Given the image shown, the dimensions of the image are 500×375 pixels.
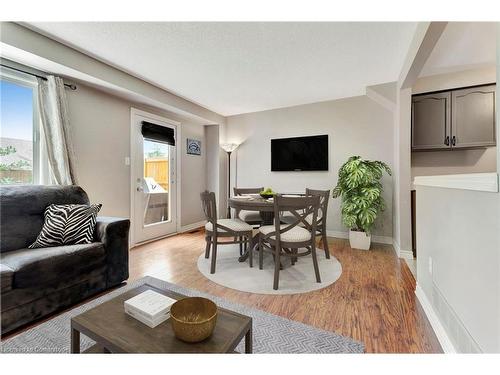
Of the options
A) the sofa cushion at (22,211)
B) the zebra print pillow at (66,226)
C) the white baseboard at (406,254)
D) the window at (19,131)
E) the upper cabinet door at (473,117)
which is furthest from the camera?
the white baseboard at (406,254)

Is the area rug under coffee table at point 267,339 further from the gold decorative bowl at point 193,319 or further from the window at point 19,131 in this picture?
the window at point 19,131

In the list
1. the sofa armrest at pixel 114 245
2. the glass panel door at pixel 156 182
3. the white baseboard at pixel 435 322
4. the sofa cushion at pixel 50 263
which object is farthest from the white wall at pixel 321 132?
the sofa cushion at pixel 50 263

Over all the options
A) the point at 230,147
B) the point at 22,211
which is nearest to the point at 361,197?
the point at 230,147

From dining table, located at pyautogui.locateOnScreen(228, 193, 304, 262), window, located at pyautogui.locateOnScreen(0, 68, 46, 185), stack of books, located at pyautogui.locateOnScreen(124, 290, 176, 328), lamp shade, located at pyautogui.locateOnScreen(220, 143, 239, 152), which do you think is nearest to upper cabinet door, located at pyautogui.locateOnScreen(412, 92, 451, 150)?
dining table, located at pyautogui.locateOnScreen(228, 193, 304, 262)

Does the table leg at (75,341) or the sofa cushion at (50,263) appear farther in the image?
the sofa cushion at (50,263)

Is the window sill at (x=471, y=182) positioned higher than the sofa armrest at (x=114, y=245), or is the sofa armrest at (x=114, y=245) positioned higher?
the window sill at (x=471, y=182)

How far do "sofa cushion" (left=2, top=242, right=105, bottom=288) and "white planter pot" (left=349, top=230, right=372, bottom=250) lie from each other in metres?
3.09

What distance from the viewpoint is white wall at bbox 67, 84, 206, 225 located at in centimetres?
276

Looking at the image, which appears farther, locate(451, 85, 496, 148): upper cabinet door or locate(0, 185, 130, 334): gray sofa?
locate(451, 85, 496, 148): upper cabinet door

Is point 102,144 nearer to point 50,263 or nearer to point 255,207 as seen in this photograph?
point 50,263

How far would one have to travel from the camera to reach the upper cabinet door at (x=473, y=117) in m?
2.75

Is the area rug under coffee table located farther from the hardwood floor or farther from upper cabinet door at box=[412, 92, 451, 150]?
upper cabinet door at box=[412, 92, 451, 150]

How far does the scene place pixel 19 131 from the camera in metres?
2.36

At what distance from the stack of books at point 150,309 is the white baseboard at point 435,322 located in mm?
1554
